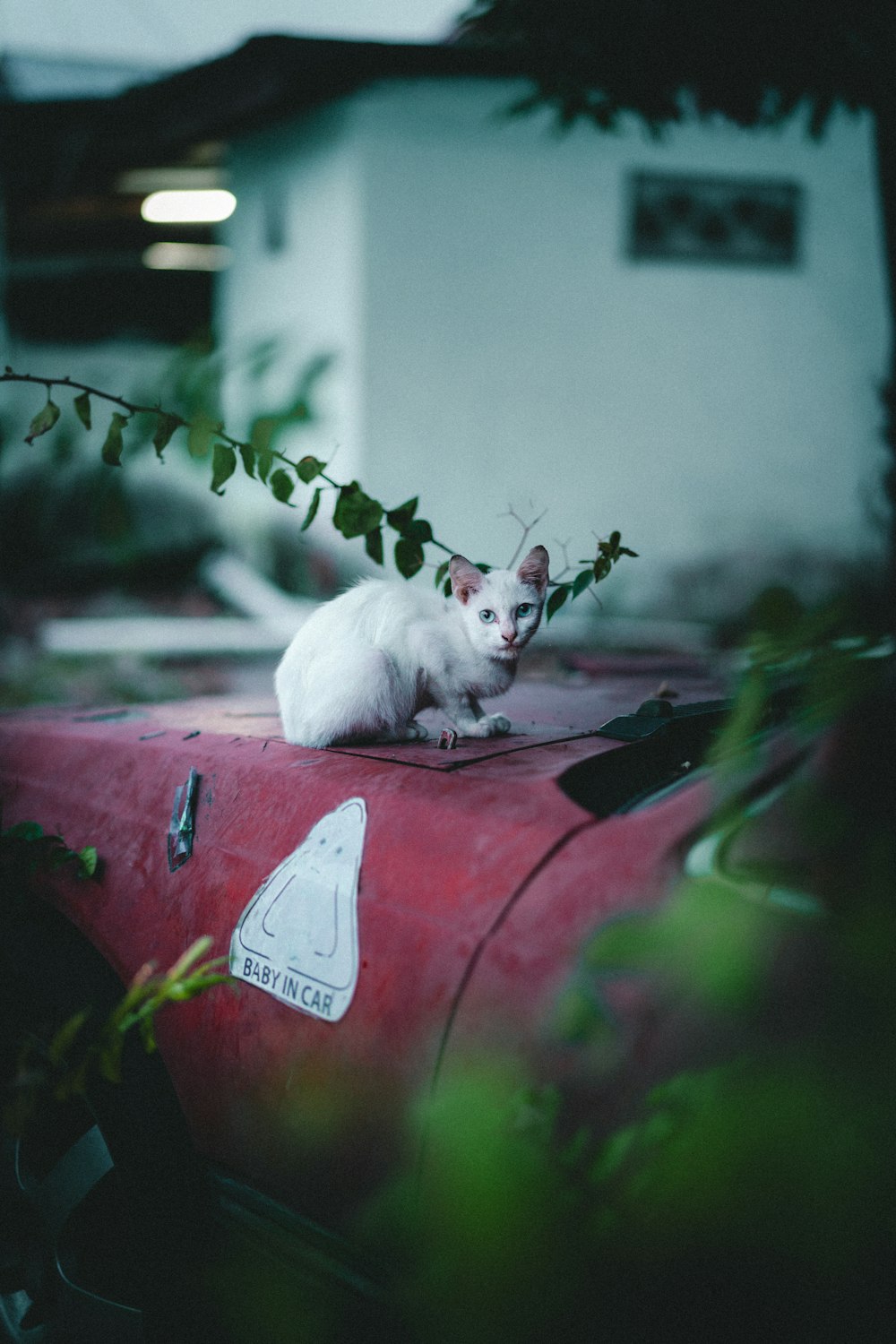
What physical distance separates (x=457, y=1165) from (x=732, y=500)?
8.33m

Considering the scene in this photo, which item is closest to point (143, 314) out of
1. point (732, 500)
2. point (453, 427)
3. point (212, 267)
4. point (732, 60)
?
point (212, 267)

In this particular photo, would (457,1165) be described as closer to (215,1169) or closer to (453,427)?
(215,1169)

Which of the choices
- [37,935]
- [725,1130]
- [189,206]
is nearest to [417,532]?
[37,935]

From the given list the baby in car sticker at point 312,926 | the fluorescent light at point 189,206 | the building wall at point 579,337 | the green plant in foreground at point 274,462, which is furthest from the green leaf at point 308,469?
the fluorescent light at point 189,206

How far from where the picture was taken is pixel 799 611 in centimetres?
105

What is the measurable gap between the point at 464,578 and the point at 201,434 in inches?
20.8

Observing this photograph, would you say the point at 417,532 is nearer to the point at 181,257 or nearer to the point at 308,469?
the point at 308,469

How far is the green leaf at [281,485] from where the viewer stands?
1.98 metres

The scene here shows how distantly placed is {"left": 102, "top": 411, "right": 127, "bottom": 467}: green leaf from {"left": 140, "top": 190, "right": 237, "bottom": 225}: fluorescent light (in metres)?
9.51

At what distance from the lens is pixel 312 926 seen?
1.54 metres

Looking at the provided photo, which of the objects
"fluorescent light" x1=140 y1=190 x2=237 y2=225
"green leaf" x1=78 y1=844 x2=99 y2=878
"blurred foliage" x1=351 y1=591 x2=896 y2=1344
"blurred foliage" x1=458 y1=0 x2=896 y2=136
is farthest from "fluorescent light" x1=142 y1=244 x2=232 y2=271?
"blurred foliage" x1=351 y1=591 x2=896 y2=1344

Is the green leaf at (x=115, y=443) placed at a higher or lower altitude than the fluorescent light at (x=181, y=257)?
lower

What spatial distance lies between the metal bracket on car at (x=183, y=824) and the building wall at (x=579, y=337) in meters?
6.16

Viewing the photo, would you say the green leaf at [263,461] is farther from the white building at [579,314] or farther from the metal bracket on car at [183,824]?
the white building at [579,314]
